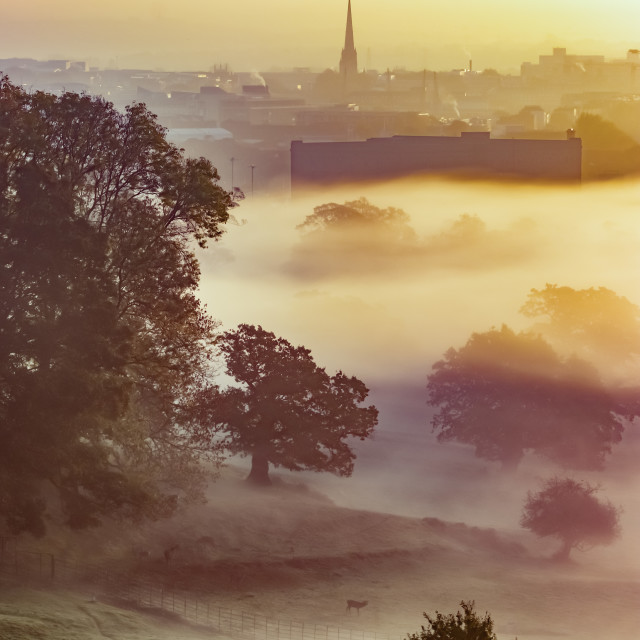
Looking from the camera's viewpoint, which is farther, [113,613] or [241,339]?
[241,339]

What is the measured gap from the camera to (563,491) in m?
54.1

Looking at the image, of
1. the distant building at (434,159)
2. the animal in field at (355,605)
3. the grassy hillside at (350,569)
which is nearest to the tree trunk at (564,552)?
the grassy hillside at (350,569)

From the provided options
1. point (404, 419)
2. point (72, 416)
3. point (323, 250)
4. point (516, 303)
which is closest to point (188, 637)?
point (72, 416)

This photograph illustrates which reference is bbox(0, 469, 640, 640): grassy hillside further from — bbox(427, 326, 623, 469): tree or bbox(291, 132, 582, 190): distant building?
bbox(291, 132, 582, 190): distant building

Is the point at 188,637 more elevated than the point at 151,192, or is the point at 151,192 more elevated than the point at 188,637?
the point at 151,192

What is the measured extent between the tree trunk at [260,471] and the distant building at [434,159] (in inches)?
4471

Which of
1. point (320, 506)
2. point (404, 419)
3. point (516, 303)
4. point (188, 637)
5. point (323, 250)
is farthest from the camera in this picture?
point (323, 250)

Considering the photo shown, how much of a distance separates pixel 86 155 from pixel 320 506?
15.9 meters

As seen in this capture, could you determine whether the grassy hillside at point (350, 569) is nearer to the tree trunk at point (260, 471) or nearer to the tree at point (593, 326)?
the tree trunk at point (260, 471)

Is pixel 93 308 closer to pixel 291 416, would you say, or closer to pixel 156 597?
pixel 156 597

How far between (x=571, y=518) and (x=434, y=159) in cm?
11881

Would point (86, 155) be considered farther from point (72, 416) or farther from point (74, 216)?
point (72, 416)

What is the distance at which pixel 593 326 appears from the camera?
79.7 metres

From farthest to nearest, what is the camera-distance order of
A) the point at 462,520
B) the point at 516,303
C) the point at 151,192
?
1. the point at 516,303
2. the point at 462,520
3. the point at 151,192
